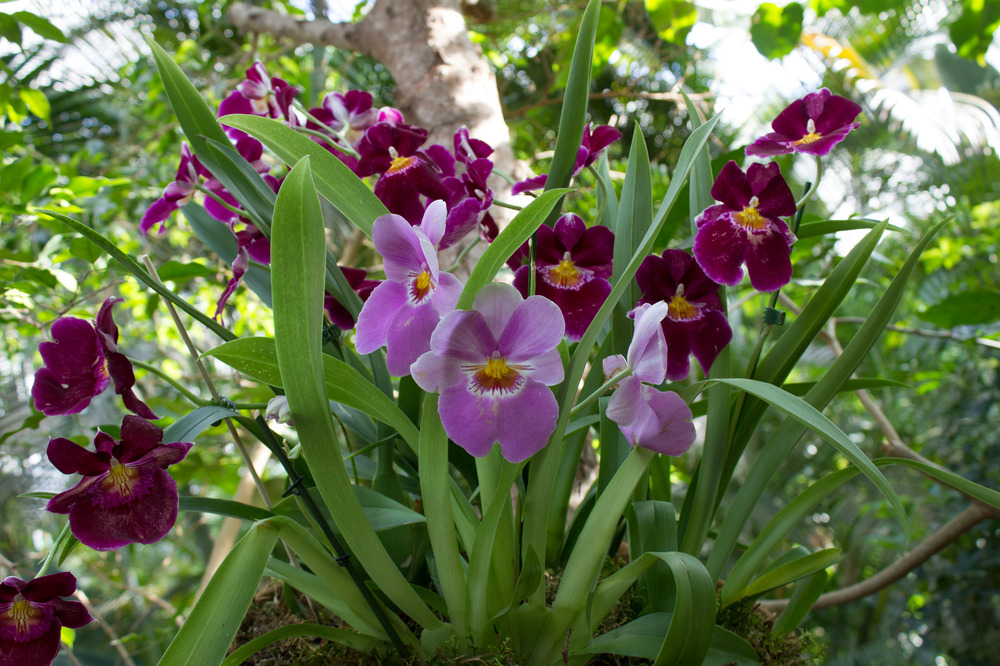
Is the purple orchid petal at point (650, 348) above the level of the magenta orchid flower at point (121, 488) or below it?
above

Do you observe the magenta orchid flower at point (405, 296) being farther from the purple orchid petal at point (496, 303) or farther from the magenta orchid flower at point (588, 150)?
the magenta orchid flower at point (588, 150)

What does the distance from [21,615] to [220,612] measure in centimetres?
20

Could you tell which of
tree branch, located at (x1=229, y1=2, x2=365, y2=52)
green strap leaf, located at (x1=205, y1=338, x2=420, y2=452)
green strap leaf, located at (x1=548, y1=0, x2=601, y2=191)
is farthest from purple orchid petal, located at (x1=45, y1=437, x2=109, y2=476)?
tree branch, located at (x1=229, y1=2, x2=365, y2=52)

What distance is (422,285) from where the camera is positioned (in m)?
0.52

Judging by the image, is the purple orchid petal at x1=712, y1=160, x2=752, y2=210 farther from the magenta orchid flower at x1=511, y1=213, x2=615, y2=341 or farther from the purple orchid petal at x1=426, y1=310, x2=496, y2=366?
the purple orchid petal at x1=426, y1=310, x2=496, y2=366

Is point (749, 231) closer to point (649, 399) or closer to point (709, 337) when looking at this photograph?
point (709, 337)

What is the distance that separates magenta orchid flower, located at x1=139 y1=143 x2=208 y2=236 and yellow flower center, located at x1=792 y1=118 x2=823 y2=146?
0.68m

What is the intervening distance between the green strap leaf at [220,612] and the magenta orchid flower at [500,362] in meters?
0.17

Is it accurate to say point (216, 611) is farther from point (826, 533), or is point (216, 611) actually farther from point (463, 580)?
point (826, 533)

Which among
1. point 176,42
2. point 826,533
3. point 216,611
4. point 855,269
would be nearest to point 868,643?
point 826,533

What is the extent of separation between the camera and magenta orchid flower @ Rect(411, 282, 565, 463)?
45 centimetres

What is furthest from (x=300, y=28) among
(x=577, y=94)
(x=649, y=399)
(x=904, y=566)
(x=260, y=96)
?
Answer: (x=904, y=566)

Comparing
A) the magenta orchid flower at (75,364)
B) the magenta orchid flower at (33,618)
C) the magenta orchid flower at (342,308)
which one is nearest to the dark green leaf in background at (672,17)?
the magenta orchid flower at (342,308)

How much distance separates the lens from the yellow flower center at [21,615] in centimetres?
47
